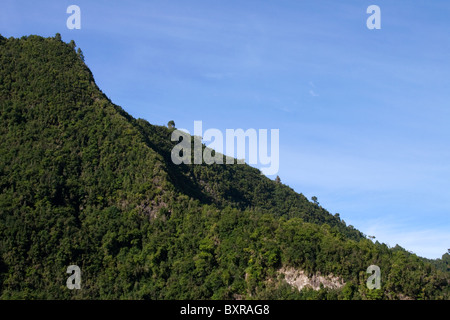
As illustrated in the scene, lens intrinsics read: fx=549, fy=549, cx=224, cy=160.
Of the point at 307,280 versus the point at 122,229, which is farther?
the point at 122,229

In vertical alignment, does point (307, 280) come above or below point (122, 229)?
below

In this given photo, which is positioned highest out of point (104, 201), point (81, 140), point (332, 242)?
point (81, 140)

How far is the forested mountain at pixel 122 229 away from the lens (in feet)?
259

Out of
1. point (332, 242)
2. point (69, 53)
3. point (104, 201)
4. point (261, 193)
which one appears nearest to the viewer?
point (332, 242)

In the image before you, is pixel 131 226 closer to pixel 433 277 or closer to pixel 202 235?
pixel 202 235

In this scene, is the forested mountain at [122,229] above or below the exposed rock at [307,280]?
above

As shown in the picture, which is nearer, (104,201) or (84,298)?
(84,298)

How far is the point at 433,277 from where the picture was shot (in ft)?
241

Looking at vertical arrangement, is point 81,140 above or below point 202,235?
above

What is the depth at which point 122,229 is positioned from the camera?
94375 millimetres

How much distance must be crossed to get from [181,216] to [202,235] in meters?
6.96

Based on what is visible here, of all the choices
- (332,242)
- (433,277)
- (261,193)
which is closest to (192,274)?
(332,242)

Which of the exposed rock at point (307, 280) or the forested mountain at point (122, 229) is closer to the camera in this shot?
the exposed rock at point (307, 280)
